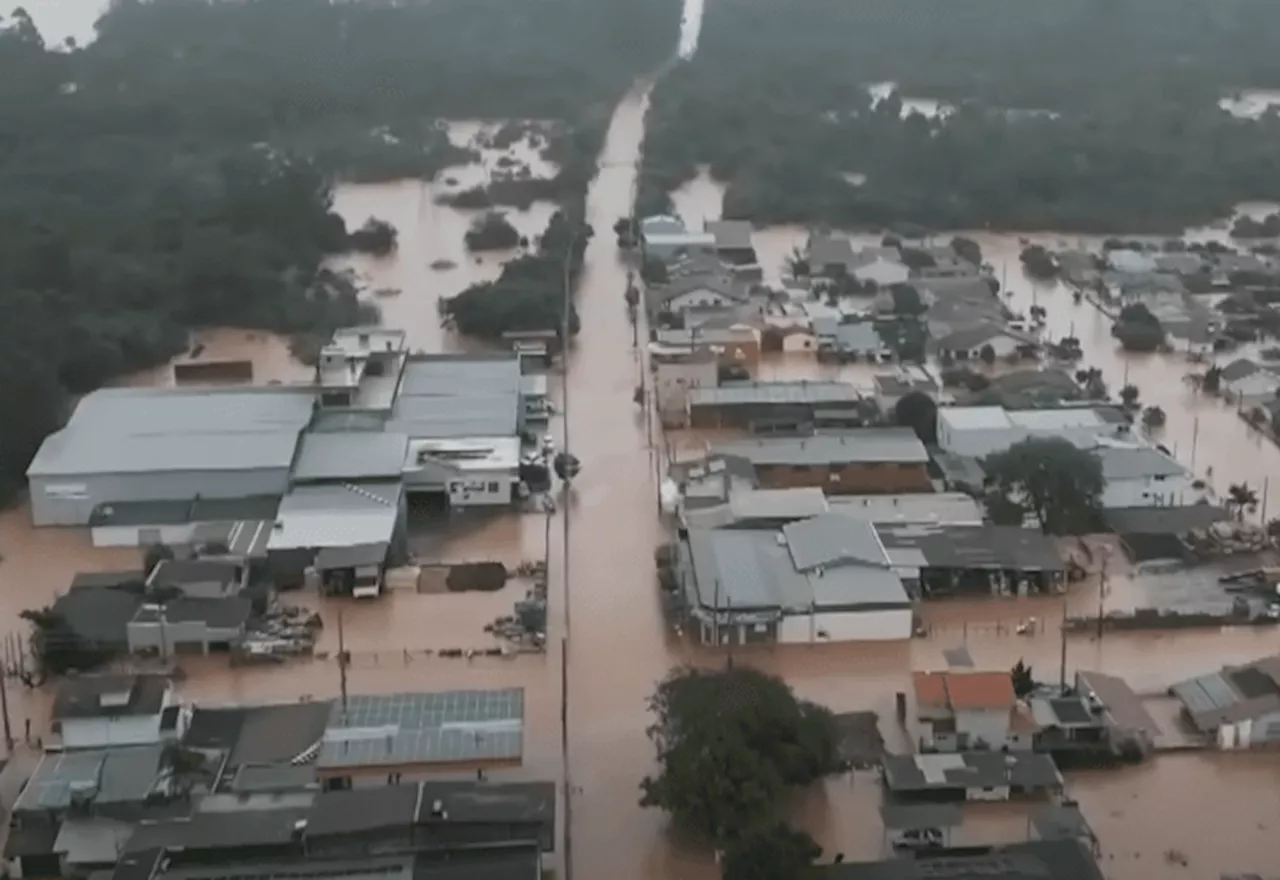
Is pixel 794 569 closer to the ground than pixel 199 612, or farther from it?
farther from it

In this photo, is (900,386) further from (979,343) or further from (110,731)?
(110,731)

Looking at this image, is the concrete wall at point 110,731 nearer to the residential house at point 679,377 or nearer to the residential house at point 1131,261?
the residential house at point 679,377

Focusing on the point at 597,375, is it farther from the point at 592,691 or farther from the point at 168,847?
the point at 168,847

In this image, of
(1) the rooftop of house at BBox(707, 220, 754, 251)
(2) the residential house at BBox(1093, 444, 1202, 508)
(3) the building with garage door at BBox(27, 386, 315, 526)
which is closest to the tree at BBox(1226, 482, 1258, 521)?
(2) the residential house at BBox(1093, 444, 1202, 508)

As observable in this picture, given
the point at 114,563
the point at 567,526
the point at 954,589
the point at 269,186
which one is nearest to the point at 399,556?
the point at 567,526

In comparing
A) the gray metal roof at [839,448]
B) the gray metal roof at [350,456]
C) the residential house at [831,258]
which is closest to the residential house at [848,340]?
the residential house at [831,258]

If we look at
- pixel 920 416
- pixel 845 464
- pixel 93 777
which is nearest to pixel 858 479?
pixel 845 464
